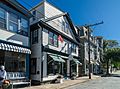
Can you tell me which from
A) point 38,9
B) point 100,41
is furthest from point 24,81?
point 100,41

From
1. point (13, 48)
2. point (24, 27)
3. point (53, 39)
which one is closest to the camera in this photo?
point (13, 48)

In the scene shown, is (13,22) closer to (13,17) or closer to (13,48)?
(13,17)

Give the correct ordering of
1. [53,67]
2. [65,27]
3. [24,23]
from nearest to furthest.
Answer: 1. [24,23]
2. [53,67]
3. [65,27]

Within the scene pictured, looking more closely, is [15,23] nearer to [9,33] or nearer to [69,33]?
Answer: [9,33]

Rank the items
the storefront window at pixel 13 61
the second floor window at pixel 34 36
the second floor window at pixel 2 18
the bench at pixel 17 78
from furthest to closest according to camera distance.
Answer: the second floor window at pixel 34 36
the bench at pixel 17 78
the storefront window at pixel 13 61
the second floor window at pixel 2 18

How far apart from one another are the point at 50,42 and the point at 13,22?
734 centimetres

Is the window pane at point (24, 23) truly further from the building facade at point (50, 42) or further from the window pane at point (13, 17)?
the building facade at point (50, 42)

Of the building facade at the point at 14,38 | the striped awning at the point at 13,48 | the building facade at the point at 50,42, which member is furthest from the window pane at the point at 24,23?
the striped awning at the point at 13,48

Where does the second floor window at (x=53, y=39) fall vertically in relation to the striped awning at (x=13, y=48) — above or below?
above

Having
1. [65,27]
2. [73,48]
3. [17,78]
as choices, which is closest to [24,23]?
[17,78]

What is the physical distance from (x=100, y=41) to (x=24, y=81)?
5123 cm

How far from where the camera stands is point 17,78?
20.0 metres

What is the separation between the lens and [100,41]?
227 feet

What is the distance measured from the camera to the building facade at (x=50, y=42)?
77.6ft
